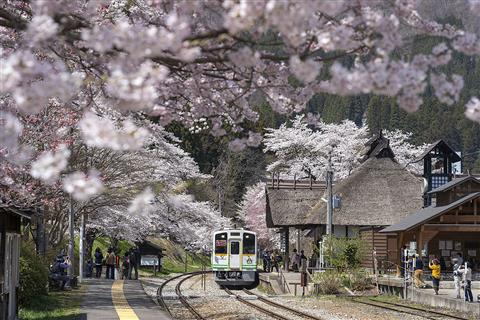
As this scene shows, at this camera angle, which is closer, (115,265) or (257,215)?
(115,265)

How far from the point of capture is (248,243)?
37.4 m

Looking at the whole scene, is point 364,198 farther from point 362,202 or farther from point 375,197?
point 375,197

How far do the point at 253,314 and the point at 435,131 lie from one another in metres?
97.3

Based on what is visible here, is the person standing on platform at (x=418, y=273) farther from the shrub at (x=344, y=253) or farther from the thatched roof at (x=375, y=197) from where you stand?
the thatched roof at (x=375, y=197)

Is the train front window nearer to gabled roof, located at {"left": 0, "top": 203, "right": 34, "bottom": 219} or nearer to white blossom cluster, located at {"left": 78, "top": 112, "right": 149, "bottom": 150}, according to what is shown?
gabled roof, located at {"left": 0, "top": 203, "right": 34, "bottom": 219}

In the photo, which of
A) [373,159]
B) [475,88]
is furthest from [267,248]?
[475,88]

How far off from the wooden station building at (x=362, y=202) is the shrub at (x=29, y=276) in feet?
69.3

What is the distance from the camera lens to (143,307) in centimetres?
2122

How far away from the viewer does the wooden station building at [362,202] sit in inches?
1662

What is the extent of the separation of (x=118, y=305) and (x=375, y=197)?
80.0ft

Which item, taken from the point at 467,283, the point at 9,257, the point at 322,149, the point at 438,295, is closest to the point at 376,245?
the point at 438,295

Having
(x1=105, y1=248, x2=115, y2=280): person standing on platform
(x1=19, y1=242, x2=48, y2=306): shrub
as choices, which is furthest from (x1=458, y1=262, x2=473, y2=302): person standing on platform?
(x1=105, y1=248, x2=115, y2=280): person standing on platform

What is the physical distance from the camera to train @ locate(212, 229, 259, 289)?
37.0m

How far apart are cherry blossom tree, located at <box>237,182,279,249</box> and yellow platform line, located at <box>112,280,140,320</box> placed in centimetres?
3478
